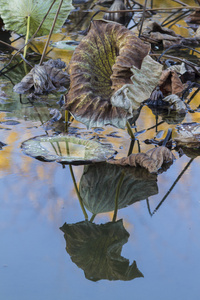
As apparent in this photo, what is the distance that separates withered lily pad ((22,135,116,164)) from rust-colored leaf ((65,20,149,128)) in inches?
3.9

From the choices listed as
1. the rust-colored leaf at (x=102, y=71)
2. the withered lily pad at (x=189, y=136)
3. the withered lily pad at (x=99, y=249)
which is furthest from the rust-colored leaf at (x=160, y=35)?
the withered lily pad at (x=99, y=249)

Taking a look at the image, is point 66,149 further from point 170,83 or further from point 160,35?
point 160,35

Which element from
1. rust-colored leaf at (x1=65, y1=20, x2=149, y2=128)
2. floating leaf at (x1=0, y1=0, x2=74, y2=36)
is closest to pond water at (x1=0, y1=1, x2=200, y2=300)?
rust-colored leaf at (x1=65, y1=20, x2=149, y2=128)

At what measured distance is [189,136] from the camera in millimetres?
1463

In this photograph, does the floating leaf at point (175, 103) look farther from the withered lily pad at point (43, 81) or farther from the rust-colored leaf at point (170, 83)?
the withered lily pad at point (43, 81)

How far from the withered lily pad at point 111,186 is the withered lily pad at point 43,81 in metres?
0.76

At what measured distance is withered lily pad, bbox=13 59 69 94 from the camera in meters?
1.96

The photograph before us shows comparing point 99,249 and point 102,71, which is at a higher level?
point 102,71

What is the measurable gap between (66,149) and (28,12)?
1.19m

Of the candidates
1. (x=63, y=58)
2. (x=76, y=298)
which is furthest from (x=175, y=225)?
(x=63, y=58)

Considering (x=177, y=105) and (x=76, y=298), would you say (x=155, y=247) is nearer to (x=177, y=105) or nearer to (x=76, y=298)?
(x=76, y=298)

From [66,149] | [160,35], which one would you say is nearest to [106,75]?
[66,149]

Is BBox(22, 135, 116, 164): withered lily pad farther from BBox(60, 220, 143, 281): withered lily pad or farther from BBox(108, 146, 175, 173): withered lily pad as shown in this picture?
BBox(60, 220, 143, 281): withered lily pad

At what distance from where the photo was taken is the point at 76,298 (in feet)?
2.65
